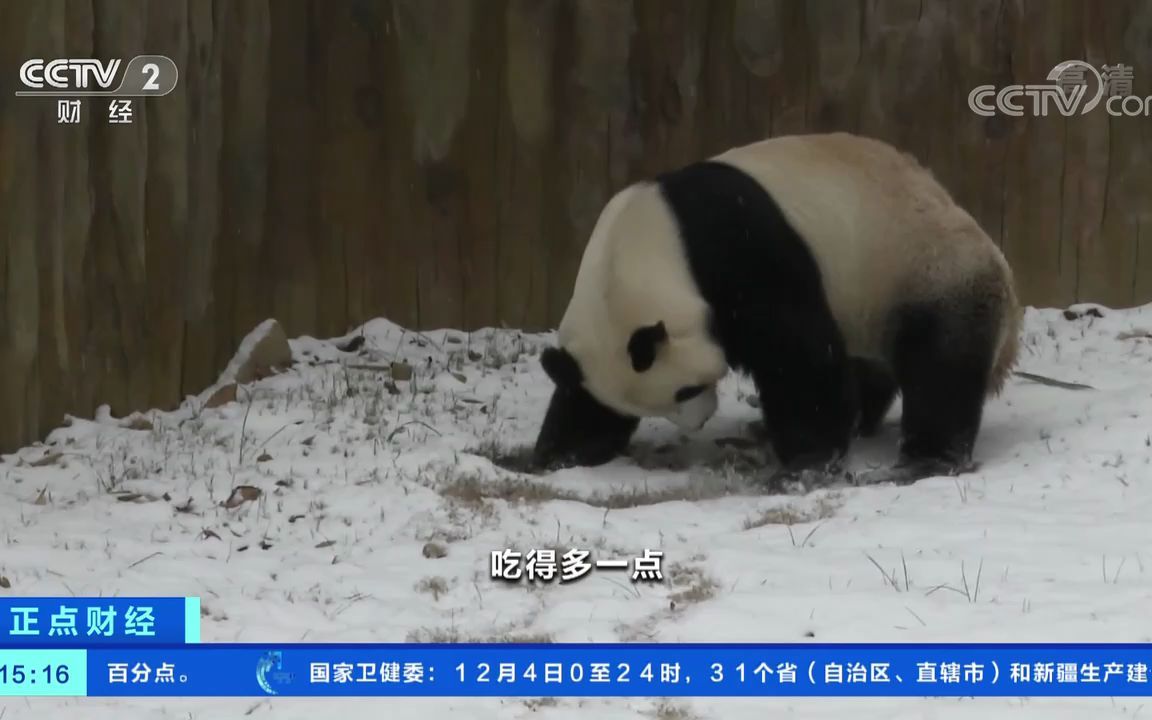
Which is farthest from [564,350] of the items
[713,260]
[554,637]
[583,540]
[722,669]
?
[722,669]

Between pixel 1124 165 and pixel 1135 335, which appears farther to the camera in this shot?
pixel 1124 165

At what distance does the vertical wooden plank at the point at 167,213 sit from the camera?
748cm

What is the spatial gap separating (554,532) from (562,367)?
46.5 inches

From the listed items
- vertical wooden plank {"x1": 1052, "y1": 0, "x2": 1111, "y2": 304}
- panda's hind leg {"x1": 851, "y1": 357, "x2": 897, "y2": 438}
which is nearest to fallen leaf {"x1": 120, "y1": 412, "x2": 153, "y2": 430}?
panda's hind leg {"x1": 851, "y1": 357, "x2": 897, "y2": 438}

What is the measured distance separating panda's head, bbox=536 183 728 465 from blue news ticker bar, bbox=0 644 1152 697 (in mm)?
2400

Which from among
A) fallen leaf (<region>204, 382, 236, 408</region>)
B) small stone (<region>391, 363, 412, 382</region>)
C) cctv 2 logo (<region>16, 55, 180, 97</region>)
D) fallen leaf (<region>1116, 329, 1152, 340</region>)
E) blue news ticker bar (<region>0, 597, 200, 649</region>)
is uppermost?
cctv 2 logo (<region>16, 55, 180, 97</region>)

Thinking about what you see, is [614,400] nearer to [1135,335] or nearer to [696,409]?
[696,409]

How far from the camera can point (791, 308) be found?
20.7 ft

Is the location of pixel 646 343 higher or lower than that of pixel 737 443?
higher

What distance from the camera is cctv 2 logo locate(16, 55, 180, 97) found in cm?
678

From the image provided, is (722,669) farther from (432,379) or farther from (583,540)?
(432,379)

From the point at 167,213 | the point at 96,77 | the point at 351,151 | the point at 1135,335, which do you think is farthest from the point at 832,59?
the point at 96,77

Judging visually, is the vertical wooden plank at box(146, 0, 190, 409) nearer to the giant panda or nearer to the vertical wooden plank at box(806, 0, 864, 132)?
the giant panda

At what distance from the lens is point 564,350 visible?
21.3 ft
